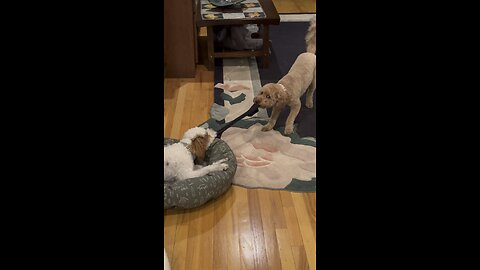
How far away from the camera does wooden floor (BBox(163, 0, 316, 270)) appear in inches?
71.4

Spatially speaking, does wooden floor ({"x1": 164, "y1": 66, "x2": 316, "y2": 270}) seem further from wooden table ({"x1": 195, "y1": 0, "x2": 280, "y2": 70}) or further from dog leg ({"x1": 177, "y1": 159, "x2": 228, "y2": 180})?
wooden table ({"x1": 195, "y1": 0, "x2": 280, "y2": 70})

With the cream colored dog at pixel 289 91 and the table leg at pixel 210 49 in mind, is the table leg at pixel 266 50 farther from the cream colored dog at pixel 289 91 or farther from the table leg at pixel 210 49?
the cream colored dog at pixel 289 91

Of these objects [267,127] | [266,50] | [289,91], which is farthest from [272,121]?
[266,50]

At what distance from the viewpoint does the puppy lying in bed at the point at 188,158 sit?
7.05 ft

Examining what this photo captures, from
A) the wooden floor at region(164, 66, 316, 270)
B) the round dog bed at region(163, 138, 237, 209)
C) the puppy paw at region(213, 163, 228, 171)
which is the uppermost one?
the puppy paw at region(213, 163, 228, 171)

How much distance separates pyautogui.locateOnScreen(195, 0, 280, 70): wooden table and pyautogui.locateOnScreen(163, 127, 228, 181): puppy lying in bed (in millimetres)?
1180

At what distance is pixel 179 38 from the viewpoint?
3322 mm

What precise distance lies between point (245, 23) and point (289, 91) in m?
0.83

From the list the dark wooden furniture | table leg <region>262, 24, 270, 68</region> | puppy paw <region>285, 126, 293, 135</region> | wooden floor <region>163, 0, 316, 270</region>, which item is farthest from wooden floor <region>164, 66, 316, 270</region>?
table leg <region>262, 24, 270, 68</region>

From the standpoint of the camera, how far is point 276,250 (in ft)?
6.14

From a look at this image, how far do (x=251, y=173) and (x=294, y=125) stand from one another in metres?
0.56
